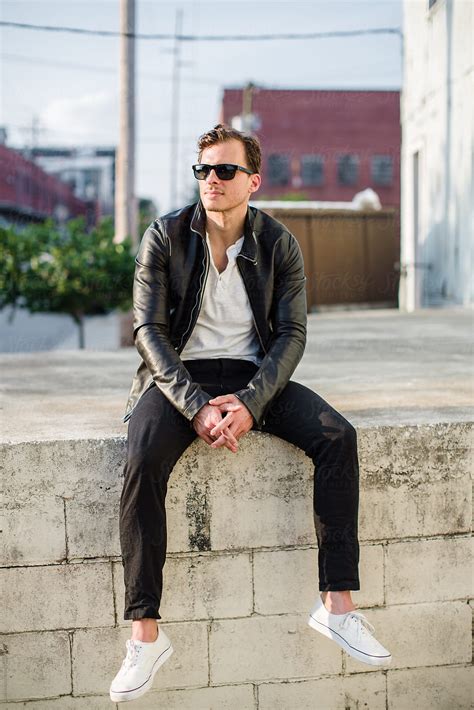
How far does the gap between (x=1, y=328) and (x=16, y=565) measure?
21958mm

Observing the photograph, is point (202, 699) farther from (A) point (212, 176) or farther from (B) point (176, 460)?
(A) point (212, 176)

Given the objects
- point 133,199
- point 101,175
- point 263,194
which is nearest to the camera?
point 133,199

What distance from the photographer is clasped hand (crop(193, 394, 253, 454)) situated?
11.2 ft

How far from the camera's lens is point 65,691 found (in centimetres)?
367

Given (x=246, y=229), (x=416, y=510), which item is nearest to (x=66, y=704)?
(x=416, y=510)

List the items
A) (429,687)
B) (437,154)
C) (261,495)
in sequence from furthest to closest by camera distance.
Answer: (437,154) → (429,687) → (261,495)

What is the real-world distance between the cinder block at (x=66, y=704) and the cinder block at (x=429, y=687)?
1268 millimetres

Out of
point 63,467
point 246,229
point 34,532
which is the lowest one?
point 34,532

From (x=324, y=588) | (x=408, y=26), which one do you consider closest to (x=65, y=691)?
(x=324, y=588)

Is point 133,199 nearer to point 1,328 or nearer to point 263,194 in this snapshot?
point 1,328

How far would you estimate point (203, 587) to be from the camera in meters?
3.70

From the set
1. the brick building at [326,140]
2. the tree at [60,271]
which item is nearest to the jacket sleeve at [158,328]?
the tree at [60,271]

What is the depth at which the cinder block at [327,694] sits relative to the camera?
3.81 meters

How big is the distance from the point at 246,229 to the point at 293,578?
152 centimetres
